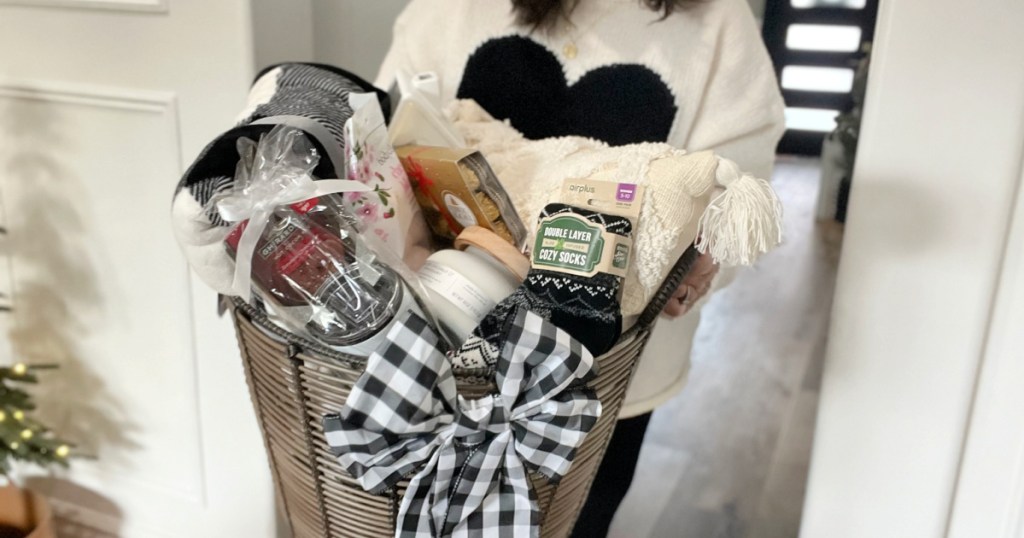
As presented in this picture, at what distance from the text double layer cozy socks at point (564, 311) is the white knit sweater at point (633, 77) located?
41 cm

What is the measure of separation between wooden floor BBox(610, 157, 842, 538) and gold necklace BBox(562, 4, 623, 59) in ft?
3.58

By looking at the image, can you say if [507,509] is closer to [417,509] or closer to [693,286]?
[417,509]

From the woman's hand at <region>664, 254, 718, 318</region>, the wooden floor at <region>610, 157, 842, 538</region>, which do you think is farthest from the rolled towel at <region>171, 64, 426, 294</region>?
the wooden floor at <region>610, 157, 842, 538</region>

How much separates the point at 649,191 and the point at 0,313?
1.38m

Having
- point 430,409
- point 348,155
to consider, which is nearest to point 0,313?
point 348,155

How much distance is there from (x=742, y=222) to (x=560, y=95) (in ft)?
1.44

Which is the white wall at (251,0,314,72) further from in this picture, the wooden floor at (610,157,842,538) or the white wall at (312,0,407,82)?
the wooden floor at (610,157,842,538)

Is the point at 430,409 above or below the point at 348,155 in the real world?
below

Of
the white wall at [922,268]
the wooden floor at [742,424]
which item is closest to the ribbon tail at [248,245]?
the white wall at [922,268]

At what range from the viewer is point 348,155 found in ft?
2.17

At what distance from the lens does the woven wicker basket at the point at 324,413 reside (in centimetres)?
60

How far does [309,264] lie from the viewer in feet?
1.94

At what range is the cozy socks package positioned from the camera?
57 centimetres

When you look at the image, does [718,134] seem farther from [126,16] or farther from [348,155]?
[126,16]
